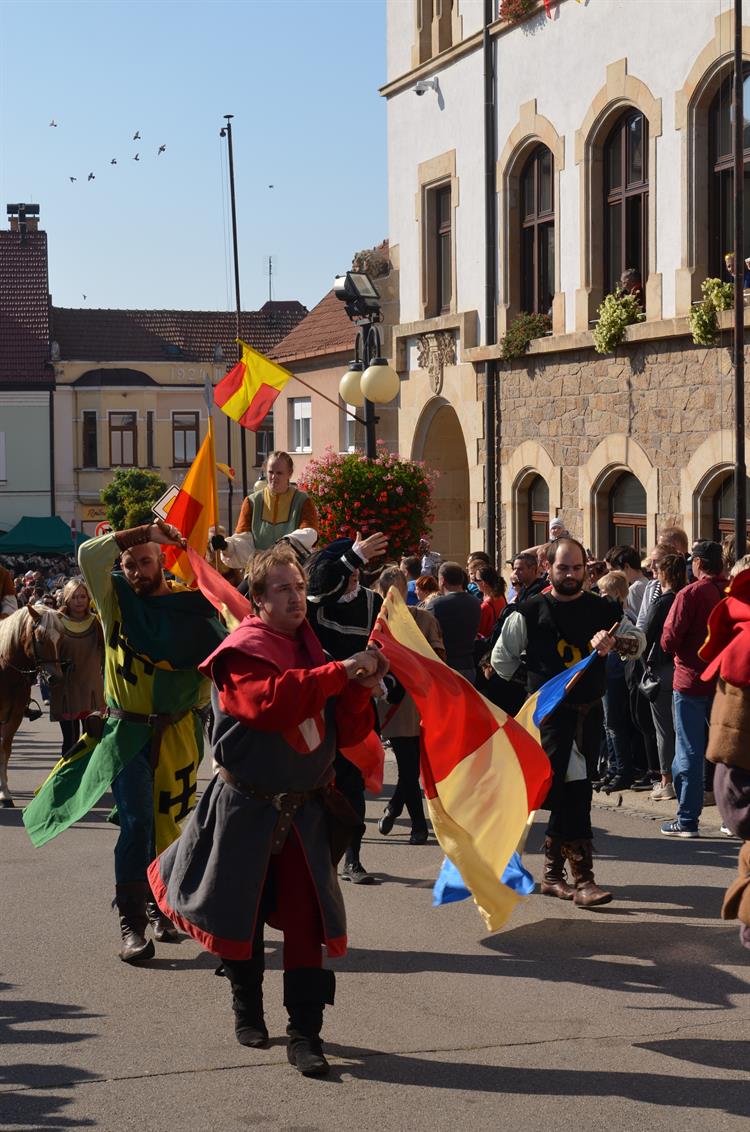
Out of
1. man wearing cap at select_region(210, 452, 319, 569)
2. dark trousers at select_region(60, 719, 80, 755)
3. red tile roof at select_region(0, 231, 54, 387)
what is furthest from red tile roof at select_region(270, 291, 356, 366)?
man wearing cap at select_region(210, 452, 319, 569)

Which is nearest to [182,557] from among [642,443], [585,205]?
[642,443]

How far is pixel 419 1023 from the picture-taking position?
645cm

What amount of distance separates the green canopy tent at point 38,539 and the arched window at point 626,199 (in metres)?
33.5

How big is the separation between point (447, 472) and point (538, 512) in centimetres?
420

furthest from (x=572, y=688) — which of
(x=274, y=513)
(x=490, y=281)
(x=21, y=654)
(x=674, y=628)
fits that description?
(x=490, y=281)

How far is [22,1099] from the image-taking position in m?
5.53

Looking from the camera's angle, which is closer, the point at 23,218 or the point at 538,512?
the point at 538,512

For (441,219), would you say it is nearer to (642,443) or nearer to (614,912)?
(642,443)

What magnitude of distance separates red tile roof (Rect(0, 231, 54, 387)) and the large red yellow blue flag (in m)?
53.4

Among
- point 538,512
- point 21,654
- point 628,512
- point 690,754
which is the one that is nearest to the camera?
point 690,754

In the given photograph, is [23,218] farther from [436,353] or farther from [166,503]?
[166,503]

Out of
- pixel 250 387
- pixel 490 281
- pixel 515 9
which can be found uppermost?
pixel 515 9

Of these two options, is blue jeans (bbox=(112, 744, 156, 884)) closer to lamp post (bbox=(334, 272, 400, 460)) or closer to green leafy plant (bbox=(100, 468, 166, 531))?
lamp post (bbox=(334, 272, 400, 460))

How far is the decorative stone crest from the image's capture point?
2348cm
